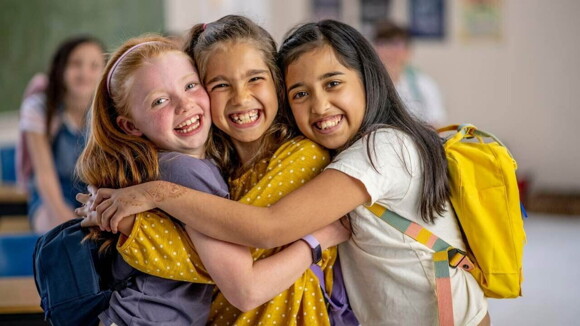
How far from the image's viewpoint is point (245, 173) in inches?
63.4

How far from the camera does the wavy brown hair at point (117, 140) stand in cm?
153

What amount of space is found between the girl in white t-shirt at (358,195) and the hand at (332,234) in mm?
26

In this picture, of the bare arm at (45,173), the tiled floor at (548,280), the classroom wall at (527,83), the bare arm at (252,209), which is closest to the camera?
the bare arm at (252,209)

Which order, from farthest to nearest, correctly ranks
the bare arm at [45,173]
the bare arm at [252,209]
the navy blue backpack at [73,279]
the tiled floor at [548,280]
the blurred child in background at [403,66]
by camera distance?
the blurred child in background at [403,66] → the tiled floor at [548,280] → the bare arm at [45,173] → the navy blue backpack at [73,279] → the bare arm at [252,209]

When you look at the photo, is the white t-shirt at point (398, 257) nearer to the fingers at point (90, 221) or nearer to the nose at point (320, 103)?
the nose at point (320, 103)

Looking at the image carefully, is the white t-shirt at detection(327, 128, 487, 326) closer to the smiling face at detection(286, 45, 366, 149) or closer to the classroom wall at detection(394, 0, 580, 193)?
the smiling face at detection(286, 45, 366, 149)

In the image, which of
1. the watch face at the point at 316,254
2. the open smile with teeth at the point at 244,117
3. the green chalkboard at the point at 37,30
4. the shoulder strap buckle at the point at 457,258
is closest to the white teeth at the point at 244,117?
the open smile with teeth at the point at 244,117

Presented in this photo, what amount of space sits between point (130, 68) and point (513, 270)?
94cm

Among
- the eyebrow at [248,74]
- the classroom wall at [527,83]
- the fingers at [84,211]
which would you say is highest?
the eyebrow at [248,74]

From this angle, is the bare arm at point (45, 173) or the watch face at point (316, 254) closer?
the watch face at point (316, 254)

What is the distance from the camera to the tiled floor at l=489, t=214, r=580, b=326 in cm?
398

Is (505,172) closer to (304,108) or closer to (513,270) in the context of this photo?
(513,270)

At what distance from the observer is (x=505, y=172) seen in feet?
4.94

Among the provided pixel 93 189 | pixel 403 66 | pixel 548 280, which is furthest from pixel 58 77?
pixel 548 280
